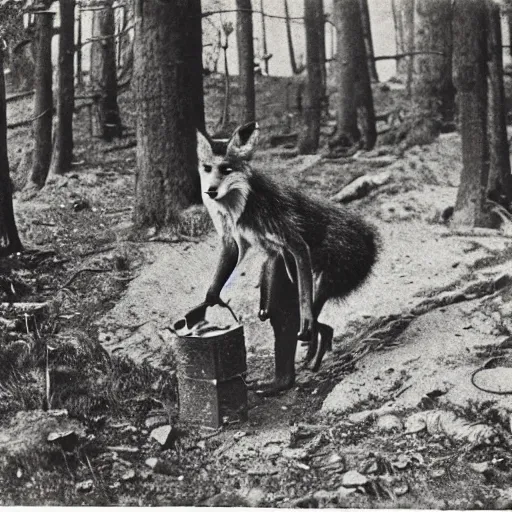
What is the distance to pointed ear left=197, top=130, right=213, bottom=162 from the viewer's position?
12.3ft

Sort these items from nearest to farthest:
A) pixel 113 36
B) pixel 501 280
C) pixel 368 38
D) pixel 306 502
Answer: pixel 306 502 → pixel 501 280 → pixel 368 38 → pixel 113 36

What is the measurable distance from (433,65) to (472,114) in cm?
30

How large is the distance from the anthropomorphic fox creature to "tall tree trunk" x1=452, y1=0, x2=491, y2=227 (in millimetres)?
497

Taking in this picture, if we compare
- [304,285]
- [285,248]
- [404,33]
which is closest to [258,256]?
[285,248]

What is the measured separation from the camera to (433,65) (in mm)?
3814

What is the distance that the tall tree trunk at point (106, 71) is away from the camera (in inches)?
157

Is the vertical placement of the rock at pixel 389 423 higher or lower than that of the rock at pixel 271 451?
higher

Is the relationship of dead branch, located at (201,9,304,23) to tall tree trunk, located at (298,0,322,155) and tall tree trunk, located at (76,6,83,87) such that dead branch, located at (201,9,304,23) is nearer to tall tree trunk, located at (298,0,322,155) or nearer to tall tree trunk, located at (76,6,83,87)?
tall tree trunk, located at (298,0,322,155)

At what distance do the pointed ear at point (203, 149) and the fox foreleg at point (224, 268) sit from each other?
40cm

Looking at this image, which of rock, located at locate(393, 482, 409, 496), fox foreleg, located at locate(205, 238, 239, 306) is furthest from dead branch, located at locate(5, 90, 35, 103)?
rock, located at locate(393, 482, 409, 496)

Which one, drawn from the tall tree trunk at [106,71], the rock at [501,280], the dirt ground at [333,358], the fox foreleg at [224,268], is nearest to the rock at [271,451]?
the dirt ground at [333,358]

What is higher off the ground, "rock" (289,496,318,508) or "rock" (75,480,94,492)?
"rock" (75,480,94,492)

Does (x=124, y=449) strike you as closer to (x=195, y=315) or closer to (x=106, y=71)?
(x=195, y=315)

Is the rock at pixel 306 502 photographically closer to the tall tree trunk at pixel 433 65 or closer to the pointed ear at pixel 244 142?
the pointed ear at pixel 244 142
